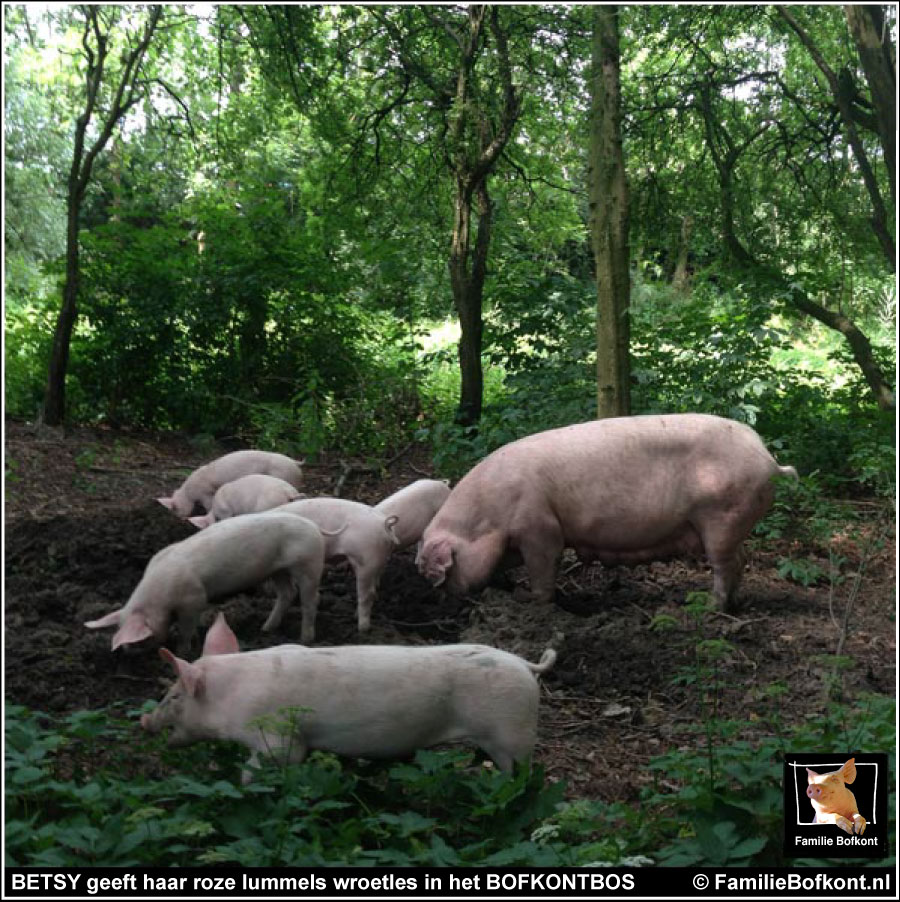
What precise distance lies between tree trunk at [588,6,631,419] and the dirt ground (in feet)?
3.57

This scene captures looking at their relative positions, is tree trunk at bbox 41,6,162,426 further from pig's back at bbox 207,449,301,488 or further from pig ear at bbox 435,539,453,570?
pig ear at bbox 435,539,453,570

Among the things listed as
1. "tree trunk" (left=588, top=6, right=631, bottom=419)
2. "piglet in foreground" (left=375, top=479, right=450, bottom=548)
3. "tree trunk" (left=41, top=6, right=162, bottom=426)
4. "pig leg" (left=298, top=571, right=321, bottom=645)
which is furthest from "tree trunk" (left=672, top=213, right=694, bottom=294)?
"pig leg" (left=298, top=571, right=321, bottom=645)

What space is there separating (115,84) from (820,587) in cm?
418

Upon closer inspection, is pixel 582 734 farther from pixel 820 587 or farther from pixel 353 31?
pixel 353 31

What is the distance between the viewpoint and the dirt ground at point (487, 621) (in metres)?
3.85

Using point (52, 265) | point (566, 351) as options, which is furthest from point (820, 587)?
point (52, 265)

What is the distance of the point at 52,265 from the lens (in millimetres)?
4750

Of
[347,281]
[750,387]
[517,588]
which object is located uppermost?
[347,281]

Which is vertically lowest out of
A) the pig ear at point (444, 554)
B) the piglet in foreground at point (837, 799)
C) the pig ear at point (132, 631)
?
the piglet in foreground at point (837, 799)

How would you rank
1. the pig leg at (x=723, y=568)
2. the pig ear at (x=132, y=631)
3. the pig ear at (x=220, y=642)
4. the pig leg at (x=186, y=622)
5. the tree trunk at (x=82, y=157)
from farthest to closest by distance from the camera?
the pig leg at (x=723, y=568) → the tree trunk at (x=82, y=157) → the pig leg at (x=186, y=622) → the pig ear at (x=132, y=631) → the pig ear at (x=220, y=642)

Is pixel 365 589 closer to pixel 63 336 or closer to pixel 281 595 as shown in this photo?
pixel 281 595

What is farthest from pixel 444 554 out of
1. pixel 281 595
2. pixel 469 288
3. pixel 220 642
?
pixel 469 288

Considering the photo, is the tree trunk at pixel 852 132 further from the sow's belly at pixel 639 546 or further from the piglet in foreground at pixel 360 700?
the piglet in foreground at pixel 360 700
